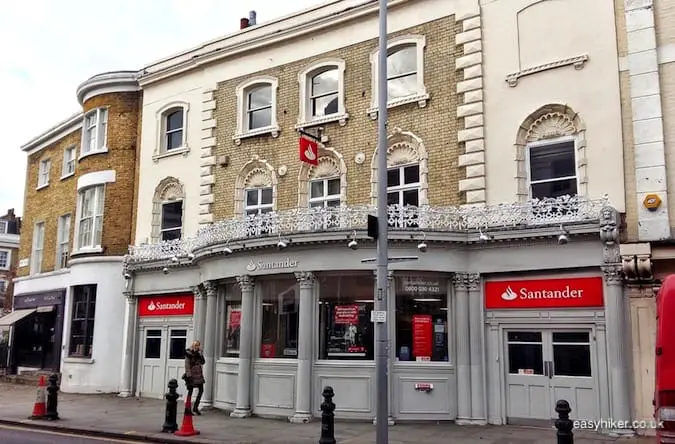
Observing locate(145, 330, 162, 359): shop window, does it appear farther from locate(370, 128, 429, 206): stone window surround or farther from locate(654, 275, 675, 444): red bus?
locate(654, 275, 675, 444): red bus

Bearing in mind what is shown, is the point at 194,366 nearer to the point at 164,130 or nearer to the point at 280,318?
the point at 280,318

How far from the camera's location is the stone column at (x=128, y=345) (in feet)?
68.5

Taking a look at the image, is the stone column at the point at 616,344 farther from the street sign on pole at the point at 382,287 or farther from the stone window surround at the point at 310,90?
the stone window surround at the point at 310,90

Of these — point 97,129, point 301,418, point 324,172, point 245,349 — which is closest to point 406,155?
point 324,172

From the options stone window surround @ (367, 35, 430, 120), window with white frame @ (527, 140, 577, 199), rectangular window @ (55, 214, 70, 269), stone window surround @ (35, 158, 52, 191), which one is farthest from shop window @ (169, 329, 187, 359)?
stone window surround @ (35, 158, 52, 191)

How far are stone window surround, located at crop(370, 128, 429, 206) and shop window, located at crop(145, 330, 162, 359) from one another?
895 centimetres

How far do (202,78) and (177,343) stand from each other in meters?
8.72

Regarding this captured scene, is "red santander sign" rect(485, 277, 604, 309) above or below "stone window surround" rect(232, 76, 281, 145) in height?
below

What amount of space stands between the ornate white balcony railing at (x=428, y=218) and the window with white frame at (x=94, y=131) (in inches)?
359

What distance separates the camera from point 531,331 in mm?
14438

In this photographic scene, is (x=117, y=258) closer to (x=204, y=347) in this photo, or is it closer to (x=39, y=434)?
(x=204, y=347)

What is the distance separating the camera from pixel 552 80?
15.0 meters

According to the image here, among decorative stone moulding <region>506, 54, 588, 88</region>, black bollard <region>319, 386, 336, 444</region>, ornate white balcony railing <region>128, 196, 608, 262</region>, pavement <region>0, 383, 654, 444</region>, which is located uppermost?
decorative stone moulding <region>506, 54, 588, 88</region>

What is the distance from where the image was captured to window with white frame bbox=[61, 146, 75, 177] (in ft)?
87.0
